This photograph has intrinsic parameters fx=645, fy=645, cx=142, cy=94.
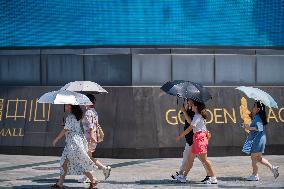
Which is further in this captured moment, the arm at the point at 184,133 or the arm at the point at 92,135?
the arm at the point at 92,135

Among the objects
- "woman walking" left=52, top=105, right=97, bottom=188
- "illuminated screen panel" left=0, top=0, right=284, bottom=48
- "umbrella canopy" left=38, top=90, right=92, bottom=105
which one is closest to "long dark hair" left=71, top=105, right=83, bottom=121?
"woman walking" left=52, top=105, right=97, bottom=188

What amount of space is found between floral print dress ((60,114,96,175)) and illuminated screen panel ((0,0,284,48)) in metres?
8.05

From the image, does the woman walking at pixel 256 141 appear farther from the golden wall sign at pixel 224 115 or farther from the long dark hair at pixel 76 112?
the golden wall sign at pixel 224 115

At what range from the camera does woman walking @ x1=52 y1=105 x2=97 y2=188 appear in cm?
1210

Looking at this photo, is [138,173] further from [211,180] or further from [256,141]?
[256,141]

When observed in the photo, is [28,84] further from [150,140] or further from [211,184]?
[211,184]

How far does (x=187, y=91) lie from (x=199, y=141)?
103 cm

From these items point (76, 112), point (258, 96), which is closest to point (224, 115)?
point (258, 96)

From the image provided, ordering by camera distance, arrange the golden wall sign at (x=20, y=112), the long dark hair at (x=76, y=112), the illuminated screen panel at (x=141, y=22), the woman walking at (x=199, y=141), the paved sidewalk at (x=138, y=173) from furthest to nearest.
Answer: the illuminated screen panel at (x=141, y=22) < the golden wall sign at (x=20, y=112) < the woman walking at (x=199, y=141) < the paved sidewalk at (x=138, y=173) < the long dark hair at (x=76, y=112)

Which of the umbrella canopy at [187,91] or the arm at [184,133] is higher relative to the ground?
the umbrella canopy at [187,91]

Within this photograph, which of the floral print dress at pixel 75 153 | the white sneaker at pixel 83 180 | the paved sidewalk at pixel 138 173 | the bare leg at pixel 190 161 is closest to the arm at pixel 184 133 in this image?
the bare leg at pixel 190 161

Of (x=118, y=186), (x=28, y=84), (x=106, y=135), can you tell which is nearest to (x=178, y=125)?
(x=106, y=135)

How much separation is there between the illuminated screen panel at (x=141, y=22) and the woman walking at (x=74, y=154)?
26.3 ft

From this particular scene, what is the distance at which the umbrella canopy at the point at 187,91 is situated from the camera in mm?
12797
